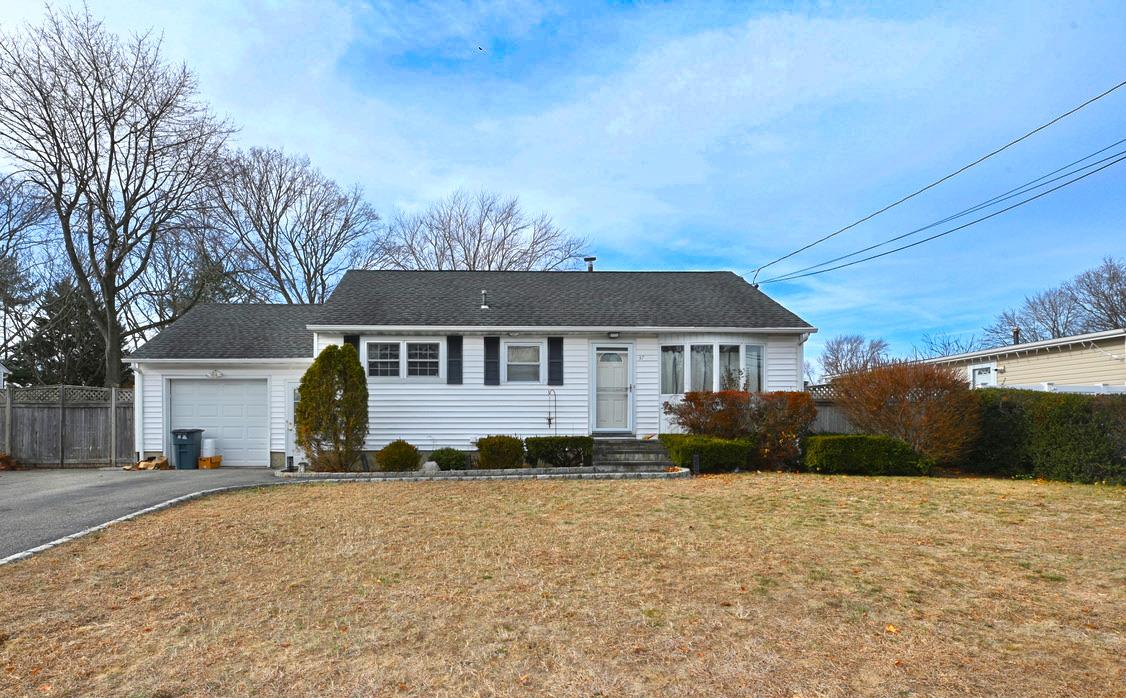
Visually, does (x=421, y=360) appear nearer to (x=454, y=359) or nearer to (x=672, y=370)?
(x=454, y=359)

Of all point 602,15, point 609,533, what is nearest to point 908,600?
point 609,533

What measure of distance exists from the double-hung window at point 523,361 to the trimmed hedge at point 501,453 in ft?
6.81

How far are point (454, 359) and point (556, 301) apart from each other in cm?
300

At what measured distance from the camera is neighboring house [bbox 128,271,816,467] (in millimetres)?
13656

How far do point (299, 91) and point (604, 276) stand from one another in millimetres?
8611

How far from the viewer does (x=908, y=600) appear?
14.8 ft

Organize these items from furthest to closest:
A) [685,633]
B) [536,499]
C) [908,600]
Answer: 1. [536,499]
2. [908,600]
3. [685,633]

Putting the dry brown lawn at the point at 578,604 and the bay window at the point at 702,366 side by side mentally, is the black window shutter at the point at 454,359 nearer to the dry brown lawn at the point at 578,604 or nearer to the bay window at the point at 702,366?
the bay window at the point at 702,366

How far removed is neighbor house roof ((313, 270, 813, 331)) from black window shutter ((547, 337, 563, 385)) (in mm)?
430

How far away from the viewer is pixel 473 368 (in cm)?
1380

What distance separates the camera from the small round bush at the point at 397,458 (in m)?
12.2

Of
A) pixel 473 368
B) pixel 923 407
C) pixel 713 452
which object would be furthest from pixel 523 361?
pixel 923 407

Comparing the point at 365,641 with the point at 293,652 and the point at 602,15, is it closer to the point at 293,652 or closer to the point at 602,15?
the point at 293,652

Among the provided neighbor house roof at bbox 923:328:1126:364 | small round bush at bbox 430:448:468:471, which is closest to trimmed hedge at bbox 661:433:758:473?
small round bush at bbox 430:448:468:471
